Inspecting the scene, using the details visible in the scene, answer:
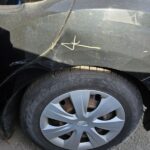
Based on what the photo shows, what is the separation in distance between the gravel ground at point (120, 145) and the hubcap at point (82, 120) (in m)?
0.31

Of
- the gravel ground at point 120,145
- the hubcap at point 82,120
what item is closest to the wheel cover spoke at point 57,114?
the hubcap at point 82,120

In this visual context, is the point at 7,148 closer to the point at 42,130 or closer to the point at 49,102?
the point at 42,130

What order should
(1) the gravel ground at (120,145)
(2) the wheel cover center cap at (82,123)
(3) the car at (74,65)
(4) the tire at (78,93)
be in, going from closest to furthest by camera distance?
(3) the car at (74,65), (4) the tire at (78,93), (2) the wheel cover center cap at (82,123), (1) the gravel ground at (120,145)

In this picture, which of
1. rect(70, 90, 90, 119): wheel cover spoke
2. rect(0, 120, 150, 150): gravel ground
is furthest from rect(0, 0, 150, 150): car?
rect(0, 120, 150, 150): gravel ground

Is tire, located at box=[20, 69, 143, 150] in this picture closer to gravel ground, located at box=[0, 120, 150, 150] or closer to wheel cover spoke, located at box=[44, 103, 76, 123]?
wheel cover spoke, located at box=[44, 103, 76, 123]

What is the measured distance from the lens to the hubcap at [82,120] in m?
2.39

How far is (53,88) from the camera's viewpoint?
7.64 feet

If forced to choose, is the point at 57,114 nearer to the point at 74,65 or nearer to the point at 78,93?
the point at 78,93

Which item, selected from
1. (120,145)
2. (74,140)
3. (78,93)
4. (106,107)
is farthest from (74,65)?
(120,145)

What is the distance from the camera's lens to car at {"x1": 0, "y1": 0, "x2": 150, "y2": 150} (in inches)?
85.3

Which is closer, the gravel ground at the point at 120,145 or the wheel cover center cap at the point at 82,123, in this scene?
the wheel cover center cap at the point at 82,123

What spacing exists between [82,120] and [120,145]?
0.60 m

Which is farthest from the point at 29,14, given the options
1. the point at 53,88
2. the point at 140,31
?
the point at 140,31

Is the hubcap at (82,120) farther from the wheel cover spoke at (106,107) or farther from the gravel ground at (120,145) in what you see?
the gravel ground at (120,145)
